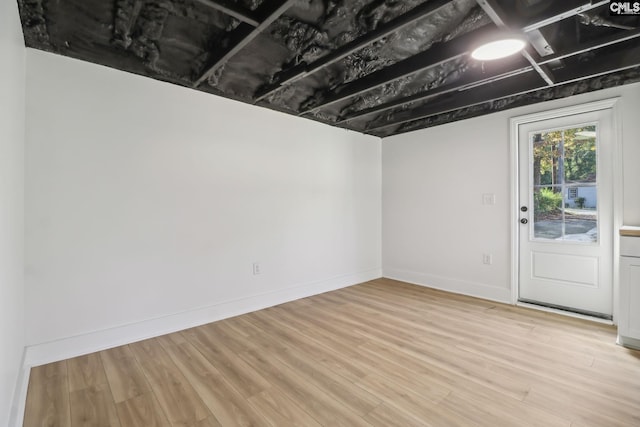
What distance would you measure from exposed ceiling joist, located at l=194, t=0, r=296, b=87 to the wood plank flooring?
2234 millimetres

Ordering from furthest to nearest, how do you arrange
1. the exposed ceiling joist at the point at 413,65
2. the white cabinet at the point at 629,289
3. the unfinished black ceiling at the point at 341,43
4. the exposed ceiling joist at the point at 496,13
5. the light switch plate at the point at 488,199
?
the light switch plate at the point at 488,199, the white cabinet at the point at 629,289, the exposed ceiling joist at the point at 413,65, the unfinished black ceiling at the point at 341,43, the exposed ceiling joist at the point at 496,13

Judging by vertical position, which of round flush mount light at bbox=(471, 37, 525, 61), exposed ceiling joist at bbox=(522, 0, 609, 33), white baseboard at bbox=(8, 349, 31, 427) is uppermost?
round flush mount light at bbox=(471, 37, 525, 61)

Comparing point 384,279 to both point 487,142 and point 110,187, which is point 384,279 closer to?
point 487,142

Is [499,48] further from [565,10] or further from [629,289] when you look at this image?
[629,289]

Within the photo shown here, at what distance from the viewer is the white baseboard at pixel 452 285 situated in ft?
11.2

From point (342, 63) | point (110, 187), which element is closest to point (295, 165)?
point (342, 63)

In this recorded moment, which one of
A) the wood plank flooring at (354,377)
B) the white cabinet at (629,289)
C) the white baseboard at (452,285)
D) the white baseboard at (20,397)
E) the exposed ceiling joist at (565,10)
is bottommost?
the wood plank flooring at (354,377)

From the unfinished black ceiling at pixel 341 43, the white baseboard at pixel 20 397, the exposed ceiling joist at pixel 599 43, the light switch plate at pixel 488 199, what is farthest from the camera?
the light switch plate at pixel 488 199

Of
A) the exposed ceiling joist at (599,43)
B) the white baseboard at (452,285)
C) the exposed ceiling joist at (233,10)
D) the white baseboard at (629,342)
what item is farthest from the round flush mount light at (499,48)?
the white baseboard at (452,285)

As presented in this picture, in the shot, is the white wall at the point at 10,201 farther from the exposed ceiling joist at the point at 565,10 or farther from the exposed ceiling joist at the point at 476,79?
the exposed ceiling joist at the point at 476,79

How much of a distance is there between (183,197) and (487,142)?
347 cm

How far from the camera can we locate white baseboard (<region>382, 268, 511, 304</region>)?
342cm

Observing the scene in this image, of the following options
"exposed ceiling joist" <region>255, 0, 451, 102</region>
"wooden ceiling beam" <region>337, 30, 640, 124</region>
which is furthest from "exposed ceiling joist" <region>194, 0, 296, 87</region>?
"wooden ceiling beam" <region>337, 30, 640, 124</region>

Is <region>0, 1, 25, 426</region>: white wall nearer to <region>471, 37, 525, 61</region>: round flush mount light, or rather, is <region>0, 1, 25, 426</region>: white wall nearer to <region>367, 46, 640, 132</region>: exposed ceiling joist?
<region>471, 37, 525, 61</region>: round flush mount light
